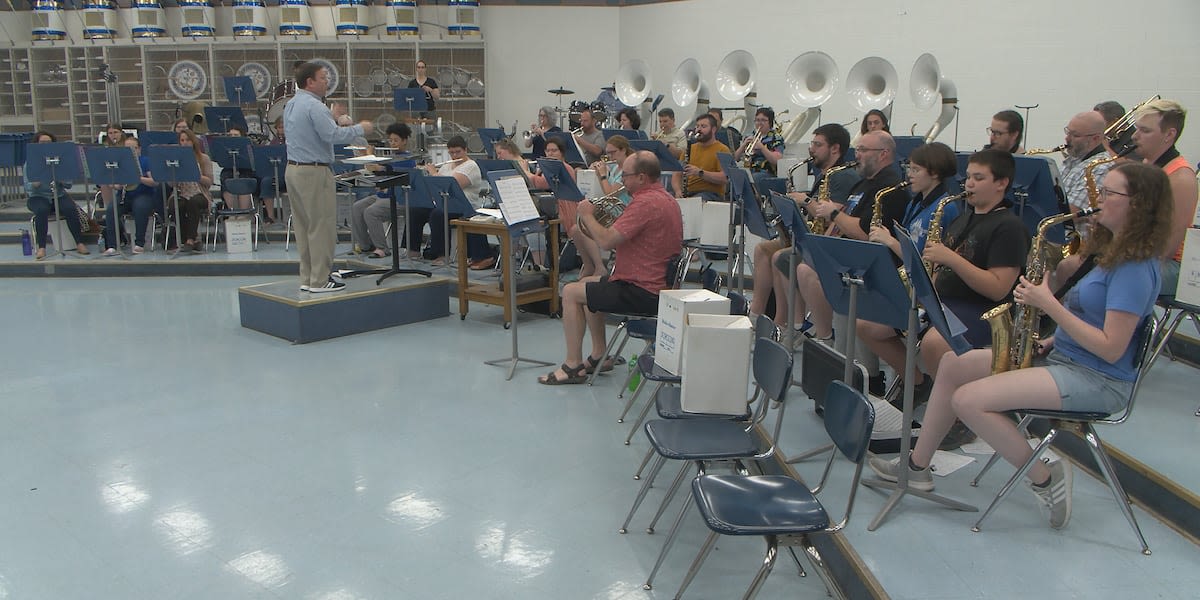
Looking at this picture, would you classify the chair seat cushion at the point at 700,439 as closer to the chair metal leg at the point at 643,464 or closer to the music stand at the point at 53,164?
the chair metal leg at the point at 643,464

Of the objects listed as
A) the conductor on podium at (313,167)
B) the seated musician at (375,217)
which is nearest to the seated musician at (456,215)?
the seated musician at (375,217)

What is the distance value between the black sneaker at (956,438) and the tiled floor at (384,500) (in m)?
0.28

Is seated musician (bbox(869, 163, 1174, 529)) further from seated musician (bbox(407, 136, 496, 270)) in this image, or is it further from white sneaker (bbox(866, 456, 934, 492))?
seated musician (bbox(407, 136, 496, 270))

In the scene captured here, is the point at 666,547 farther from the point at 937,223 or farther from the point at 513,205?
the point at 513,205

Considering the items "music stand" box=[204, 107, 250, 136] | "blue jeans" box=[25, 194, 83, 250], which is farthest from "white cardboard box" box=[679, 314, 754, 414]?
"music stand" box=[204, 107, 250, 136]

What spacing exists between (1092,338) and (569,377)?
2.84 meters

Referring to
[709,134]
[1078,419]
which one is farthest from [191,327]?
[1078,419]

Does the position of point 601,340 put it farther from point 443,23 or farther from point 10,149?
point 443,23

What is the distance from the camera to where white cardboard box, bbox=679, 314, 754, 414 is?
3.28 m

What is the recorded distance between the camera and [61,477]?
3783 millimetres

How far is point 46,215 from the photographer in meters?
8.43

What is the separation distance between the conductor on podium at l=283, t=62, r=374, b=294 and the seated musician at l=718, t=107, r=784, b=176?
3.21m

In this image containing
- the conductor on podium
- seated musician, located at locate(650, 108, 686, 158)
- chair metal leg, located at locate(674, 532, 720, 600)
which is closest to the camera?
chair metal leg, located at locate(674, 532, 720, 600)

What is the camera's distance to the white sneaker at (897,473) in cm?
326
